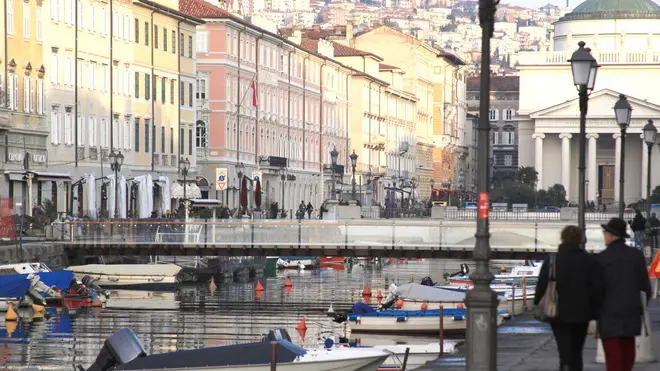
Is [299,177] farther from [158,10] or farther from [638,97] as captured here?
[638,97]

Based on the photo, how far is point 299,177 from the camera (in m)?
117

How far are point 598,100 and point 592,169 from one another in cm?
845

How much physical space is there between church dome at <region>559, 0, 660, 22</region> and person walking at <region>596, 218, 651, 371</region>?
150132 mm

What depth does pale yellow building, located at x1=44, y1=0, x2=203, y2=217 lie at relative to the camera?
233 feet

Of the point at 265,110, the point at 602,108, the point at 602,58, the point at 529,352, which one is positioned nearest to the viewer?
the point at 529,352

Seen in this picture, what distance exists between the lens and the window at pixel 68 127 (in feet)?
236

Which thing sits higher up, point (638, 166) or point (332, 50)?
point (332, 50)

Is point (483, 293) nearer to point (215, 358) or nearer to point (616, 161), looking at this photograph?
point (215, 358)

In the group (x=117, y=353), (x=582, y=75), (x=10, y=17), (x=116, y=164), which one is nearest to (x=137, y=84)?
(x=10, y=17)

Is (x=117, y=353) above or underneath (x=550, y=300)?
underneath

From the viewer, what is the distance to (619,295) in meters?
17.6

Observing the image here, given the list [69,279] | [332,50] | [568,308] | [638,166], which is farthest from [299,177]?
[568,308]

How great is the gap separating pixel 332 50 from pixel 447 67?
52119mm

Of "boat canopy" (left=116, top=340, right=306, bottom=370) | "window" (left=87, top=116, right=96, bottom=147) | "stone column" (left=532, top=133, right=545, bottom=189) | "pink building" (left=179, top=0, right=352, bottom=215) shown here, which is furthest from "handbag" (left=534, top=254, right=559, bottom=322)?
"stone column" (left=532, top=133, right=545, bottom=189)
